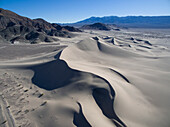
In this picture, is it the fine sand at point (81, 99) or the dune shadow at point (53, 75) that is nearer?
the fine sand at point (81, 99)

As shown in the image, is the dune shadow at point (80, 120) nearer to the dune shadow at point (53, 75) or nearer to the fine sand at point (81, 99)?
the fine sand at point (81, 99)

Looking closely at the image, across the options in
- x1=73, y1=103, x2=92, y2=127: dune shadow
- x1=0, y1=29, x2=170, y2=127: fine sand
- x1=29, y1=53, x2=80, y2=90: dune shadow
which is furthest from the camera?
x1=29, y1=53, x2=80, y2=90: dune shadow

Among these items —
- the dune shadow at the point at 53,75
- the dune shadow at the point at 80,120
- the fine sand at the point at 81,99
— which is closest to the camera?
the dune shadow at the point at 80,120

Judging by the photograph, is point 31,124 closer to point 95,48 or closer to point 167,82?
point 167,82

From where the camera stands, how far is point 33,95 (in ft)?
32.1

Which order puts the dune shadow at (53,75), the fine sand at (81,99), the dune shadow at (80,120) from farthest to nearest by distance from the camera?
the dune shadow at (53,75), the fine sand at (81,99), the dune shadow at (80,120)

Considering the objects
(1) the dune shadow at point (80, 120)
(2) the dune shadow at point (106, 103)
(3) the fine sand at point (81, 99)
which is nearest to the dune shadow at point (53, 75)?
(3) the fine sand at point (81, 99)

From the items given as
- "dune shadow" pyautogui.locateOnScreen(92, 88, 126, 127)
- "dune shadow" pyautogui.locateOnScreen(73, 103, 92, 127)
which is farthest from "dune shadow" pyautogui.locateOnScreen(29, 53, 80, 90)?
"dune shadow" pyautogui.locateOnScreen(73, 103, 92, 127)

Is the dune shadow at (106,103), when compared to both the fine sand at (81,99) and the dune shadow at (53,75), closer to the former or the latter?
the fine sand at (81,99)

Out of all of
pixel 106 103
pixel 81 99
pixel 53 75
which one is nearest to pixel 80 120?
pixel 81 99

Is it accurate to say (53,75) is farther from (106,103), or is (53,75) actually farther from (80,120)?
(80,120)

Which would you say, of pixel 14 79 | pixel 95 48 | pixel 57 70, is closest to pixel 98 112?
pixel 57 70

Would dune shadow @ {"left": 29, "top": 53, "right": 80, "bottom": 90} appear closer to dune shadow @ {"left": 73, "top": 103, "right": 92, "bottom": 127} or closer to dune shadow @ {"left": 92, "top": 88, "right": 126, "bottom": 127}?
dune shadow @ {"left": 92, "top": 88, "right": 126, "bottom": 127}

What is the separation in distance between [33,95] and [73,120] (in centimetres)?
434
